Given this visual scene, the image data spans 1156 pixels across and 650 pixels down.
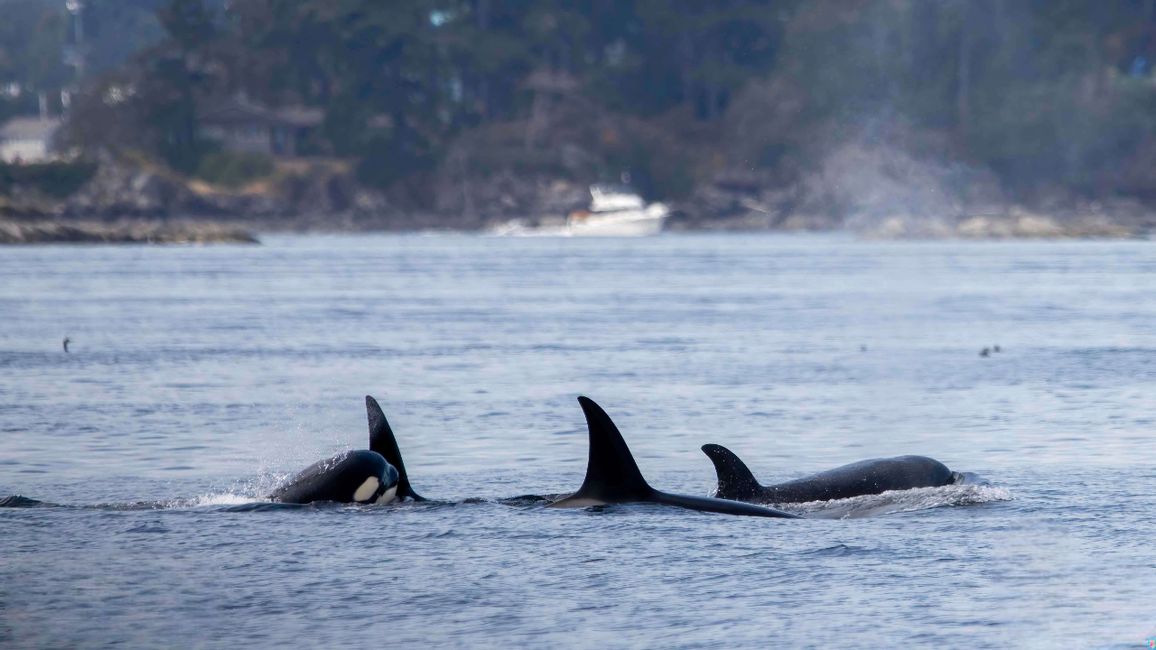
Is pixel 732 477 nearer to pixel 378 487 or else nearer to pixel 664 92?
pixel 378 487

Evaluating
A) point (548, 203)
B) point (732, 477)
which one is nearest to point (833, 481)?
Answer: point (732, 477)

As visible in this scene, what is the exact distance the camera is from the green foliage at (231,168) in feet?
551

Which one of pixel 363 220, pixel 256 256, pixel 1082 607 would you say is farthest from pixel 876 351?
pixel 363 220

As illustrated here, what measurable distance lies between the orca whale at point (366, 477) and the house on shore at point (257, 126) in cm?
15335

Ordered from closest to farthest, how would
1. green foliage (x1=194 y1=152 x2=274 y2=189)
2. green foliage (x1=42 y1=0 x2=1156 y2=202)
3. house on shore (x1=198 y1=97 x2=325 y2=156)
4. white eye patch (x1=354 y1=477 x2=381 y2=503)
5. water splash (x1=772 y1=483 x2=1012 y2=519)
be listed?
water splash (x1=772 y1=483 x2=1012 y2=519) → white eye patch (x1=354 y1=477 x2=381 y2=503) → green foliage (x1=42 y1=0 x2=1156 y2=202) → green foliage (x1=194 y1=152 x2=274 y2=189) → house on shore (x1=198 y1=97 x2=325 y2=156)

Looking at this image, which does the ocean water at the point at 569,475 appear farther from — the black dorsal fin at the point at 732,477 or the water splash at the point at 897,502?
the black dorsal fin at the point at 732,477

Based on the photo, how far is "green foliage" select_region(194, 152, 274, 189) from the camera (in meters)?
168

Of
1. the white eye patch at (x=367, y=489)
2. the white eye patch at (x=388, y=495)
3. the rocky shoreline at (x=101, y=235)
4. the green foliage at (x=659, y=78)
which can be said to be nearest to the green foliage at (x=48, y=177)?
the green foliage at (x=659, y=78)

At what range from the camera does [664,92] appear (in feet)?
577

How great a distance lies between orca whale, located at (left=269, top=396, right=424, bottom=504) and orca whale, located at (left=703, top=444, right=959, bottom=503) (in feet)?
10.3

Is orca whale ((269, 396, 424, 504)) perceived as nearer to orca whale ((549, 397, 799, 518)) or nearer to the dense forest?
orca whale ((549, 397, 799, 518))

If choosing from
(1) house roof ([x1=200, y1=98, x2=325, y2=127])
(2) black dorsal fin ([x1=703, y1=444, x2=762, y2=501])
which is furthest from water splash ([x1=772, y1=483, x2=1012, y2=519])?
(1) house roof ([x1=200, y1=98, x2=325, y2=127])

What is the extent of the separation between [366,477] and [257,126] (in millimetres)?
155828

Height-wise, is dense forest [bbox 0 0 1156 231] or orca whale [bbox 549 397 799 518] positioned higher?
dense forest [bbox 0 0 1156 231]
